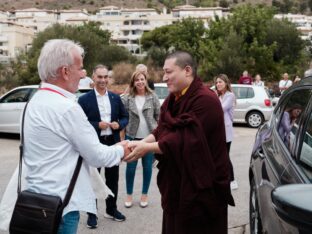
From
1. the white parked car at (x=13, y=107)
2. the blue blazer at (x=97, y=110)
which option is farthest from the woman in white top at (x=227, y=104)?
the white parked car at (x=13, y=107)

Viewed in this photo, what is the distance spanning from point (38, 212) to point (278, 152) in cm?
188

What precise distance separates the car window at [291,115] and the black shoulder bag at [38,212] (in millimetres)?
1636

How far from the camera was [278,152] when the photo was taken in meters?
3.55

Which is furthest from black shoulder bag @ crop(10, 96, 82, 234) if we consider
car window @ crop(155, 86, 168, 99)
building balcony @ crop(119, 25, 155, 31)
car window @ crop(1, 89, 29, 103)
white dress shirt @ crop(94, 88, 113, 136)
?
building balcony @ crop(119, 25, 155, 31)

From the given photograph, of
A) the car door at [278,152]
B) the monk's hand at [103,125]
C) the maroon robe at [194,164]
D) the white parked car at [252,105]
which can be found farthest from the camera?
the white parked car at [252,105]

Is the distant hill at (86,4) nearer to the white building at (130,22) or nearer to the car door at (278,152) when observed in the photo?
the white building at (130,22)

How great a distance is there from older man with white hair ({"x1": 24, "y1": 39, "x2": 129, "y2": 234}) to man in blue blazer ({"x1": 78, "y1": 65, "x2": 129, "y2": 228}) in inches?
94.7

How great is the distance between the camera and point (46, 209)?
103 inches

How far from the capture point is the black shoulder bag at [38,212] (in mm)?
2605

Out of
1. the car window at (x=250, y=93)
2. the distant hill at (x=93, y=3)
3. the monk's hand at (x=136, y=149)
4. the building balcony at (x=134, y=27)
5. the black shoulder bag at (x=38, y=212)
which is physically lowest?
the car window at (x=250, y=93)

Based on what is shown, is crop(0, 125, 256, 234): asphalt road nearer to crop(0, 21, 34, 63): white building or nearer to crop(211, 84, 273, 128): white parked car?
crop(211, 84, 273, 128): white parked car

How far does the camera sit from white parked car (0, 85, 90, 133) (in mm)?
12023

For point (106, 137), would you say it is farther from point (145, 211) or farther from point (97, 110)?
point (145, 211)

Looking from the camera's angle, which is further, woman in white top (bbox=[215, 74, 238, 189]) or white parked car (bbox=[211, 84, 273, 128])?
white parked car (bbox=[211, 84, 273, 128])
